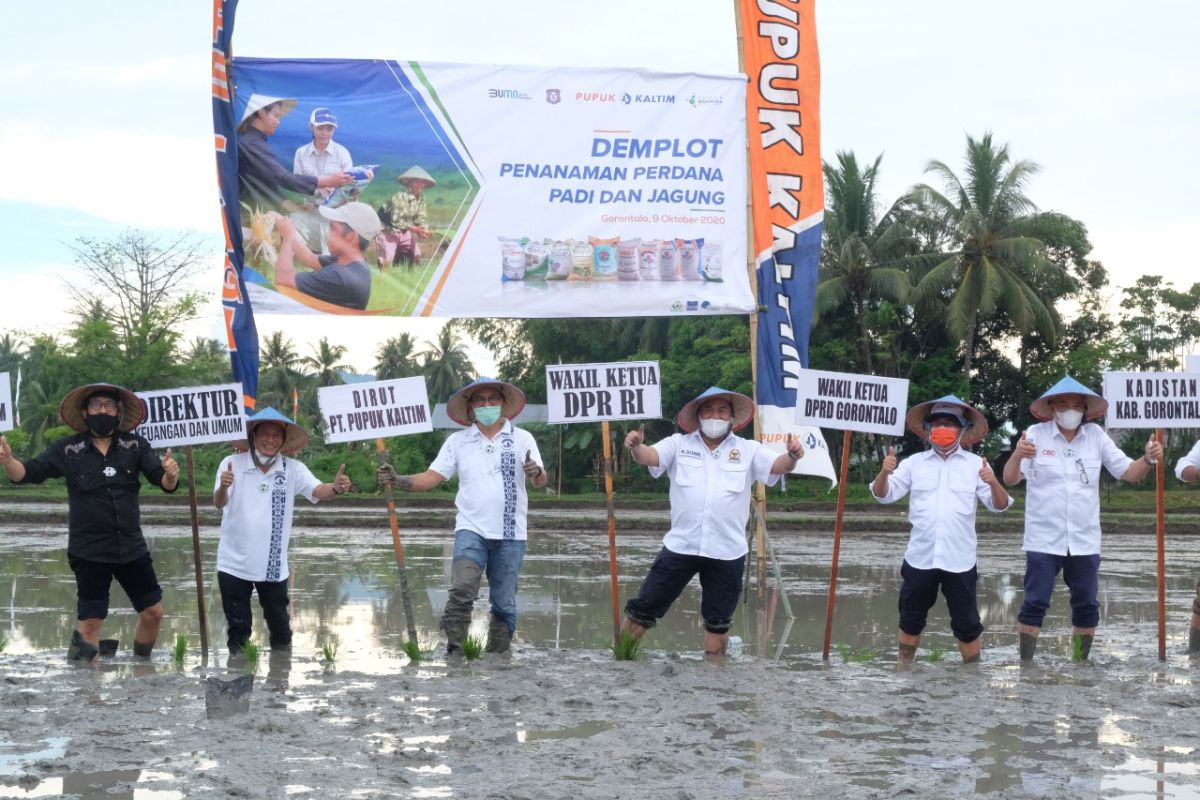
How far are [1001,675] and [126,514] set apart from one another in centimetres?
543

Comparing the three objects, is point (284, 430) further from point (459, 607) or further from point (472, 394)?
point (459, 607)

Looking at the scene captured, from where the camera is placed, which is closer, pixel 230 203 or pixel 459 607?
pixel 459 607

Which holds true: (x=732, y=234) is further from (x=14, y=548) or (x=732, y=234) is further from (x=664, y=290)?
(x=14, y=548)


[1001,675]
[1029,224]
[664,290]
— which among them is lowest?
[1001,675]

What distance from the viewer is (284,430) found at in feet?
31.0

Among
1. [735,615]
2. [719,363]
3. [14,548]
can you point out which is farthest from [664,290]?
[719,363]

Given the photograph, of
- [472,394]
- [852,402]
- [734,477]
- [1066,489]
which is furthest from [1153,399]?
[472,394]

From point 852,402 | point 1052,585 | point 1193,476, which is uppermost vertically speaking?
point 852,402

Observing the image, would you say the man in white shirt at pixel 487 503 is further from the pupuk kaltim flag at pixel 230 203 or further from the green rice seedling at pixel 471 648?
the pupuk kaltim flag at pixel 230 203

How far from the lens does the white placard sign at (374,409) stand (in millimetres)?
9586

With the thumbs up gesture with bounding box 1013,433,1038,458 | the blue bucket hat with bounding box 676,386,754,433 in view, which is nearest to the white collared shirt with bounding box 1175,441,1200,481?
the thumbs up gesture with bounding box 1013,433,1038,458

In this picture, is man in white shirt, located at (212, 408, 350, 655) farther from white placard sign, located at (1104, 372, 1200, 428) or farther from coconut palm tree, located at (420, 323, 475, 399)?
coconut palm tree, located at (420, 323, 475, 399)

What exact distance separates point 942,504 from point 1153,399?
201 centimetres

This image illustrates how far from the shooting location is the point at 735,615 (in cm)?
1200
